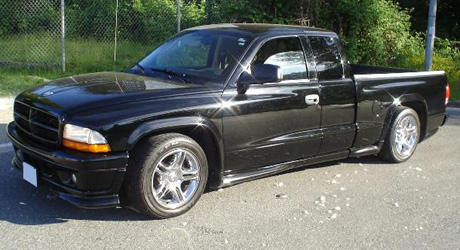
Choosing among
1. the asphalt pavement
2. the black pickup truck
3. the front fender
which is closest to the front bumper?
the black pickup truck

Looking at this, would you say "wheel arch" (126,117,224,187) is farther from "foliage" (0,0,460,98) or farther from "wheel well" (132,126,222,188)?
"foliage" (0,0,460,98)

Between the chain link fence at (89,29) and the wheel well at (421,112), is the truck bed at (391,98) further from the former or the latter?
the chain link fence at (89,29)

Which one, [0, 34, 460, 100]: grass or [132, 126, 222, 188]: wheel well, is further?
[0, 34, 460, 100]: grass

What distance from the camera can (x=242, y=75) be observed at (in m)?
4.81

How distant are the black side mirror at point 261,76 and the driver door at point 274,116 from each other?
0.17 feet

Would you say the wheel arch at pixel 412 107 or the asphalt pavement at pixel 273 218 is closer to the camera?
the asphalt pavement at pixel 273 218

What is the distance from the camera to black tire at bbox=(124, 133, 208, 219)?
4.11 metres

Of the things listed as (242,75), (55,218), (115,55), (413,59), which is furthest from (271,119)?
(413,59)

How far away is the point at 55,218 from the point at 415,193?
11.9ft

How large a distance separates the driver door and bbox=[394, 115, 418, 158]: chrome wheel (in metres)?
1.61

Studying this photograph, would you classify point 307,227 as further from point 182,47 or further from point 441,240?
point 182,47

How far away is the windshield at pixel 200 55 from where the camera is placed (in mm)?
4953

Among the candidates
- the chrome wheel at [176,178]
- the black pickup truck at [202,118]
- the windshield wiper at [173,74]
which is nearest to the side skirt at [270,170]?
the black pickup truck at [202,118]

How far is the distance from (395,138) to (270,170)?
2159 mm
